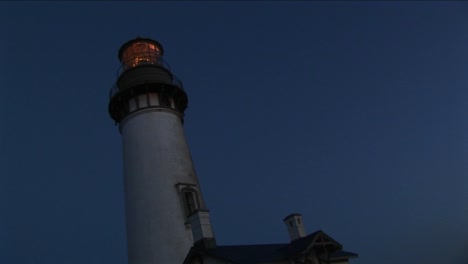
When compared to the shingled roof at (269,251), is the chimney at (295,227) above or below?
above

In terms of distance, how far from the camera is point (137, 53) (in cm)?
2605

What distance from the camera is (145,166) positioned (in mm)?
21984

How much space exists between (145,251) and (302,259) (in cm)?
743

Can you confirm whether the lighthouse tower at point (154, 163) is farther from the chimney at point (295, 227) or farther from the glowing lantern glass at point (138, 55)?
the chimney at point (295, 227)

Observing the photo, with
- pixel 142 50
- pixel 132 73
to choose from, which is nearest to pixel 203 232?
pixel 132 73

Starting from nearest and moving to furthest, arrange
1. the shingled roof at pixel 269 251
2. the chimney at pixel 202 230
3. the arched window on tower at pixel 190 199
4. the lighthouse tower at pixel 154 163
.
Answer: the shingled roof at pixel 269 251 → the chimney at pixel 202 230 → the lighthouse tower at pixel 154 163 → the arched window on tower at pixel 190 199

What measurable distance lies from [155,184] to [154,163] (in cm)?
114

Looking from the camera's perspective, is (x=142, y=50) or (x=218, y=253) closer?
(x=218, y=253)

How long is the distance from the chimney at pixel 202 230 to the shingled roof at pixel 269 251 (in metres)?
0.27

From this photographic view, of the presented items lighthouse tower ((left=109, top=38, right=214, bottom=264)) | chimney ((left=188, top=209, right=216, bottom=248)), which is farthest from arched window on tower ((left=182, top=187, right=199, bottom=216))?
chimney ((left=188, top=209, right=216, bottom=248))

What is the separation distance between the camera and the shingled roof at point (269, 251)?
629 inches

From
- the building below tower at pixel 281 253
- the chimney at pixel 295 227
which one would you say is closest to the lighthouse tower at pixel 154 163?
the building below tower at pixel 281 253

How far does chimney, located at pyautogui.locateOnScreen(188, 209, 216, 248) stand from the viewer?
1761 cm

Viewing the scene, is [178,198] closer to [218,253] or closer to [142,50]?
[218,253]
